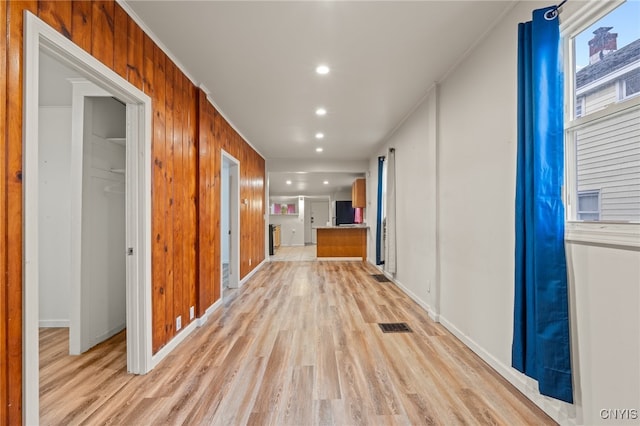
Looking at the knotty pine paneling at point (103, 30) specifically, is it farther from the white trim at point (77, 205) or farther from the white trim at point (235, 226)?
the white trim at point (235, 226)

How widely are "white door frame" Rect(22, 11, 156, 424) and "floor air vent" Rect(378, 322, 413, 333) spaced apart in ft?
7.06

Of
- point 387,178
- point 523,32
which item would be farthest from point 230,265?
point 523,32

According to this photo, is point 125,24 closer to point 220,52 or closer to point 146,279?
point 220,52

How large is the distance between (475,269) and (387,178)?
2.99 metres

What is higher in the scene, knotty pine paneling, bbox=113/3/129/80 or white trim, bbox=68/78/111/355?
knotty pine paneling, bbox=113/3/129/80

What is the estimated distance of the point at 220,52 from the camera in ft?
7.83

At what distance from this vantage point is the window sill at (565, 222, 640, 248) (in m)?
1.18

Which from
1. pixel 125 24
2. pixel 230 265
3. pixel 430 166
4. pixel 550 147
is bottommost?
pixel 230 265

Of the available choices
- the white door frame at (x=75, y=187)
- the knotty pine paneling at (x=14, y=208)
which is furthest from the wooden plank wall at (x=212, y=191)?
the knotty pine paneling at (x=14, y=208)

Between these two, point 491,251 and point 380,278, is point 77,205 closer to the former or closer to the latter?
point 491,251

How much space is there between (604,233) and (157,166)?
2960 mm

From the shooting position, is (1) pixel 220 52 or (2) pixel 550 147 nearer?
(2) pixel 550 147

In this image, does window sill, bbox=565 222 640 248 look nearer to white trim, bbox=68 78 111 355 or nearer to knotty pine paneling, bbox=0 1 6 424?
knotty pine paneling, bbox=0 1 6 424

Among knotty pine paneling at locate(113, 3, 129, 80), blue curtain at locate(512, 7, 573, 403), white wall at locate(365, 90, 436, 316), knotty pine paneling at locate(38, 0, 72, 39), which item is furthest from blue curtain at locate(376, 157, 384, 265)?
knotty pine paneling at locate(38, 0, 72, 39)
